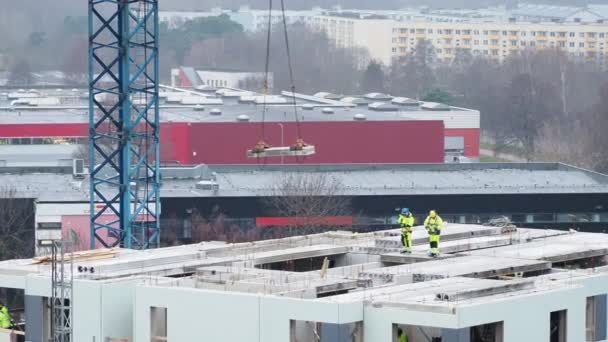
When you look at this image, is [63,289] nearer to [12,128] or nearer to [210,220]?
[210,220]

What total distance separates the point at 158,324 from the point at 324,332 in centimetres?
221

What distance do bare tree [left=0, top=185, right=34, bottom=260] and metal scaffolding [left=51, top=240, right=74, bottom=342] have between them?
17925 mm

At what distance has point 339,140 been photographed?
59.1 metres

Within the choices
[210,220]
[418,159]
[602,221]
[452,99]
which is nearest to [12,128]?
[418,159]

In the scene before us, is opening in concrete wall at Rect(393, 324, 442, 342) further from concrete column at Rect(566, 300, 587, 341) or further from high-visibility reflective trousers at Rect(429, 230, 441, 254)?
high-visibility reflective trousers at Rect(429, 230, 441, 254)

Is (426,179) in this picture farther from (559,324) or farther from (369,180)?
(559,324)

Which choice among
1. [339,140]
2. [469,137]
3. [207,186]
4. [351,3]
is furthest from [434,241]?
[351,3]

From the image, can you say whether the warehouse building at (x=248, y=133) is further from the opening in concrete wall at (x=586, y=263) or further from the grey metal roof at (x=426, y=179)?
the opening in concrete wall at (x=586, y=263)

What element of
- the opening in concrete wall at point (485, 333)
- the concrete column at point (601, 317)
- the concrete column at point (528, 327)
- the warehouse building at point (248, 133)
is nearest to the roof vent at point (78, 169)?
the warehouse building at point (248, 133)

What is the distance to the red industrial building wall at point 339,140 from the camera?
189 feet

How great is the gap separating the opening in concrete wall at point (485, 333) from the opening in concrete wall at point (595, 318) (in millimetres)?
1608

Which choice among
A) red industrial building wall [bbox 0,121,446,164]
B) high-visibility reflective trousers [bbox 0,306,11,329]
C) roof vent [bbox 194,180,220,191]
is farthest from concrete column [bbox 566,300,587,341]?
red industrial building wall [bbox 0,121,446,164]

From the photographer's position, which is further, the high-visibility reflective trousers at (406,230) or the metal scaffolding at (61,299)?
the high-visibility reflective trousers at (406,230)

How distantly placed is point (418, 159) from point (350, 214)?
13.6 meters
